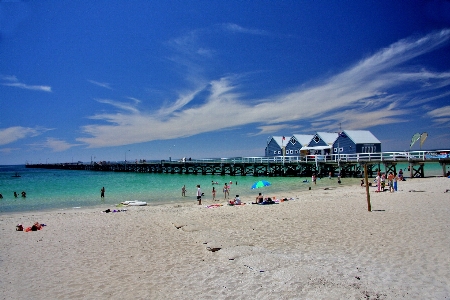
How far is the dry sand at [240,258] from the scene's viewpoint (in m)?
5.30

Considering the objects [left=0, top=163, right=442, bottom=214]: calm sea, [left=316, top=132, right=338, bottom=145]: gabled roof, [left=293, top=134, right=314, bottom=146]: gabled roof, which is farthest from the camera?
[left=293, top=134, right=314, bottom=146]: gabled roof

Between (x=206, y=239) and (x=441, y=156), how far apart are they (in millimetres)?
27010

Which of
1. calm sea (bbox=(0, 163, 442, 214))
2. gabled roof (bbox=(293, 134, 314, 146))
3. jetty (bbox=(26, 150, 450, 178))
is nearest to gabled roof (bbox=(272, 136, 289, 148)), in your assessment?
gabled roof (bbox=(293, 134, 314, 146))

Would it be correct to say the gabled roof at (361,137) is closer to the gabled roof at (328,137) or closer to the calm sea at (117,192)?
the gabled roof at (328,137)

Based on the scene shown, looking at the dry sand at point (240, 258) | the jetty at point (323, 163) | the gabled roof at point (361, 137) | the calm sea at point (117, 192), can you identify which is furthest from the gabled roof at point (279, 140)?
the dry sand at point (240, 258)

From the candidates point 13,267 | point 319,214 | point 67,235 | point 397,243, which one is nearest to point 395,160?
point 319,214

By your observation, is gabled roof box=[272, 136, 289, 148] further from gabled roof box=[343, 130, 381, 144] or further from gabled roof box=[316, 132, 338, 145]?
gabled roof box=[343, 130, 381, 144]

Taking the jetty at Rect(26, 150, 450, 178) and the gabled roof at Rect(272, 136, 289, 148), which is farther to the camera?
the gabled roof at Rect(272, 136, 289, 148)

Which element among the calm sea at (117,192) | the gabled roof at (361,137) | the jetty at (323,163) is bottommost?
the calm sea at (117,192)

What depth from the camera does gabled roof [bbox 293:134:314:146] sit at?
46.7 m

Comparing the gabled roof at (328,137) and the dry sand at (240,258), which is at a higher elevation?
the gabled roof at (328,137)

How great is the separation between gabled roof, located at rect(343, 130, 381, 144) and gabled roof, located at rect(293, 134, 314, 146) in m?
7.01

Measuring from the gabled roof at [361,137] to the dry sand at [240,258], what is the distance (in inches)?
1165

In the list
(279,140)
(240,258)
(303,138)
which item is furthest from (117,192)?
(303,138)
